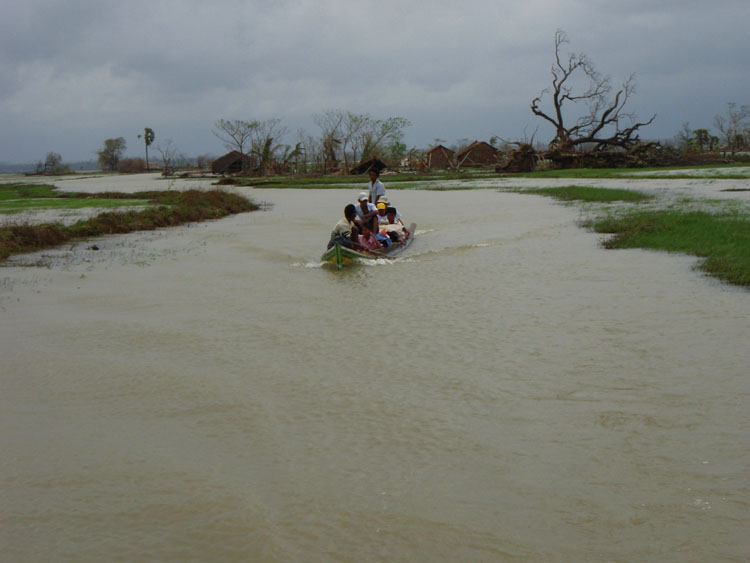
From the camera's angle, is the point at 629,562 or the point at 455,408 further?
the point at 455,408

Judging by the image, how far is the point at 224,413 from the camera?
17.0 ft

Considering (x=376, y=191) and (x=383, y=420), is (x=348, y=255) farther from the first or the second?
(x=383, y=420)

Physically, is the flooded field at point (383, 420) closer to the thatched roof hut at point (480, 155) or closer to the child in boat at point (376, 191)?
the child in boat at point (376, 191)

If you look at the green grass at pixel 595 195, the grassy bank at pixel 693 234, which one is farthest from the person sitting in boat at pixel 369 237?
the green grass at pixel 595 195

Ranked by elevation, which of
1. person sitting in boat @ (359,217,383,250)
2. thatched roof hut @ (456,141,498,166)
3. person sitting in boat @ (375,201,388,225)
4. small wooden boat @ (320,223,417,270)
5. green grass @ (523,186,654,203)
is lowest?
small wooden boat @ (320,223,417,270)

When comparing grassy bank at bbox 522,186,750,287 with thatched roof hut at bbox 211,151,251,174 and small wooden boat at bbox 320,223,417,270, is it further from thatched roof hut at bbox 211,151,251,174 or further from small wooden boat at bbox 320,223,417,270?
thatched roof hut at bbox 211,151,251,174

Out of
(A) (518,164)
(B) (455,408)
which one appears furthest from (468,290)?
(A) (518,164)

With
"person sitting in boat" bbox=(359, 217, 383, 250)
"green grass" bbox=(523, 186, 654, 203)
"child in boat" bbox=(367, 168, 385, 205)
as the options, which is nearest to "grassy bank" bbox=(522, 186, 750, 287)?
"green grass" bbox=(523, 186, 654, 203)

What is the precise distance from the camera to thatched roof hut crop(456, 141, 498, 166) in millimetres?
58281

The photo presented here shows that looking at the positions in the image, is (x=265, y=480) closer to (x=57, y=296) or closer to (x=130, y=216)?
(x=57, y=296)

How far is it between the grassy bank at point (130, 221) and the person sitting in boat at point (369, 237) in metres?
7.27

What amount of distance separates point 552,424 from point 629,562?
1.62 metres

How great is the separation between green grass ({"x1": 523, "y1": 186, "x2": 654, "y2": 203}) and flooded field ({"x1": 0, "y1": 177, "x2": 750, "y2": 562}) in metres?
11.6

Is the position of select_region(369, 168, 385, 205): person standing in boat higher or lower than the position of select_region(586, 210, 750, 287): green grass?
higher
